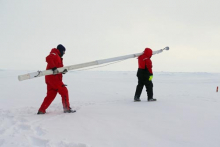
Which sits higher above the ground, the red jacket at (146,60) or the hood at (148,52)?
the hood at (148,52)

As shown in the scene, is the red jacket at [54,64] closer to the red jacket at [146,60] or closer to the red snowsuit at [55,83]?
the red snowsuit at [55,83]

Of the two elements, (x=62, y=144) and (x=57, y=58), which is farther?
(x=57, y=58)

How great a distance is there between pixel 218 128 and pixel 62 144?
2417 millimetres

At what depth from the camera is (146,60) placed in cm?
668

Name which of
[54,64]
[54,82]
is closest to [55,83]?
[54,82]

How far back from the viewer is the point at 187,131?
3174 mm

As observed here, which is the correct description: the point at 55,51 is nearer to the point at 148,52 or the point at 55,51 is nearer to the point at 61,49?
the point at 61,49

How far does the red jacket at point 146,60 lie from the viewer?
6605 millimetres

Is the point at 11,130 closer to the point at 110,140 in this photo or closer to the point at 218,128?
A: the point at 110,140

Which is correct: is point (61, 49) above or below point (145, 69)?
above

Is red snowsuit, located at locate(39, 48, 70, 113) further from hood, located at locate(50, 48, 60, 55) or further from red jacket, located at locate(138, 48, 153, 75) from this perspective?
red jacket, located at locate(138, 48, 153, 75)

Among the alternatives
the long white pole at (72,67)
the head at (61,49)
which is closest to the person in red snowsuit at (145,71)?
the long white pole at (72,67)

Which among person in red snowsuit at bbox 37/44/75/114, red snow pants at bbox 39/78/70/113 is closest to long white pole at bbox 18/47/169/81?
person in red snowsuit at bbox 37/44/75/114

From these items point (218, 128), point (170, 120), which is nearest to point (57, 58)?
point (170, 120)
